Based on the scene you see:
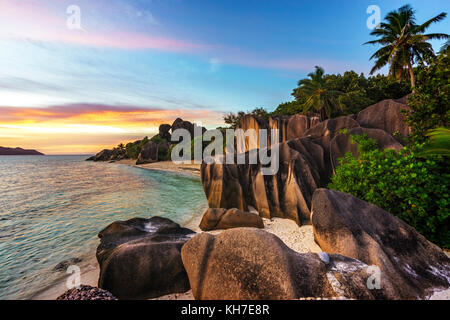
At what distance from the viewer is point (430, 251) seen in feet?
12.8

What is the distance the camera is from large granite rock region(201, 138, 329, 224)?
330 inches

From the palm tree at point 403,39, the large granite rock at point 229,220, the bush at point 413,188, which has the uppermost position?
the palm tree at point 403,39

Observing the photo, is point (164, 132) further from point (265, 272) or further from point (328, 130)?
point (265, 272)

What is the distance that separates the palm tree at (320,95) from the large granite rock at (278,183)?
14859 mm

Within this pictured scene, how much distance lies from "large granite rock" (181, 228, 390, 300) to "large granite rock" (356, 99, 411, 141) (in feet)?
34.3

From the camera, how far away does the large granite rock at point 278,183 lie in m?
8.38

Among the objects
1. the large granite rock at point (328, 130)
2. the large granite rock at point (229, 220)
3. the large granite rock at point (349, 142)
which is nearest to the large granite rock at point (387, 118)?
the large granite rock at point (328, 130)

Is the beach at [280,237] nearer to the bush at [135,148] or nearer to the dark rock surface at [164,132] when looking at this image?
the dark rock surface at [164,132]

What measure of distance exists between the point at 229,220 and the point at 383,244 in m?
4.98

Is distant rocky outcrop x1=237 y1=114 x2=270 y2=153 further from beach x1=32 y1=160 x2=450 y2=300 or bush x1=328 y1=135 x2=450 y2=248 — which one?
bush x1=328 y1=135 x2=450 y2=248

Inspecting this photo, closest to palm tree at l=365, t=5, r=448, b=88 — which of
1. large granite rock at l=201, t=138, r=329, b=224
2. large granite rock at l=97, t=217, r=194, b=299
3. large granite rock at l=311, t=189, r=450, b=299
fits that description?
large granite rock at l=201, t=138, r=329, b=224

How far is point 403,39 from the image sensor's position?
19406 millimetres

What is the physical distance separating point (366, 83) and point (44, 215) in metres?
34.3
